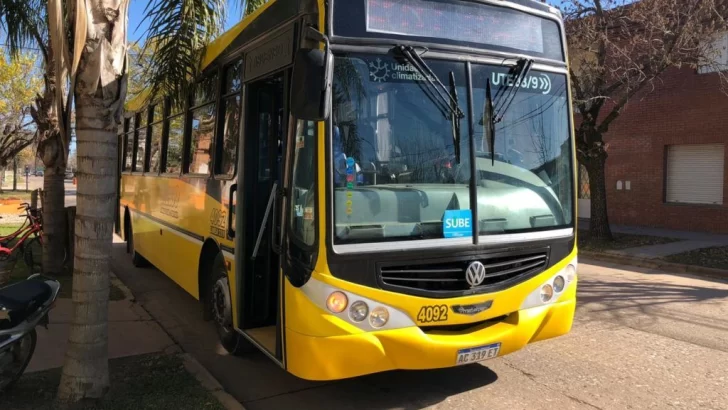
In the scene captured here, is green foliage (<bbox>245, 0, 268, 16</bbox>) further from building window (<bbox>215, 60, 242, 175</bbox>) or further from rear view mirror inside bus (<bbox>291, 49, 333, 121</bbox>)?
rear view mirror inside bus (<bbox>291, 49, 333, 121</bbox>)

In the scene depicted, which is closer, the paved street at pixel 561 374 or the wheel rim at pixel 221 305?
the paved street at pixel 561 374

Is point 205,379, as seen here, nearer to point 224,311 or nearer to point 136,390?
point 136,390

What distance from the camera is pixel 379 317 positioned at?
12.0 feet

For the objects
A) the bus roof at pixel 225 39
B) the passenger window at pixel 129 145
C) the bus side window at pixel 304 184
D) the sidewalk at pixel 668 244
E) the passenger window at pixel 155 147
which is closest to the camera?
the bus side window at pixel 304 184

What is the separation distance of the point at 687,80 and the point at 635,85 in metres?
5.53

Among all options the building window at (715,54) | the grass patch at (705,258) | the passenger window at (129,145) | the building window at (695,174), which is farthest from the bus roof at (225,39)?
the building window at (695,174)

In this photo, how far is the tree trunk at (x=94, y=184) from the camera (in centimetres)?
385

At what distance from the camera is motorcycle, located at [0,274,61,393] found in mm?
4102

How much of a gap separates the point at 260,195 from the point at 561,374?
3157mm

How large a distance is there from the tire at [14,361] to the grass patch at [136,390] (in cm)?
12

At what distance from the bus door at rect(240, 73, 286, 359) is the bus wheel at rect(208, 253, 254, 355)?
1.22 ft

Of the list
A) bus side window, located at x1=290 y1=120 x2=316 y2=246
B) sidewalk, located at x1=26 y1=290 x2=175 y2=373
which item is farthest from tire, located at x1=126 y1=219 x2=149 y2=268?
bus side window, located at x1=290 y1=120 x2=316 y2=246

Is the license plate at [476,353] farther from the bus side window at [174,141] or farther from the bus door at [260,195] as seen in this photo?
the bus side window at [174,141]

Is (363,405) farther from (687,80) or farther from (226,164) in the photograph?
(687,80)
